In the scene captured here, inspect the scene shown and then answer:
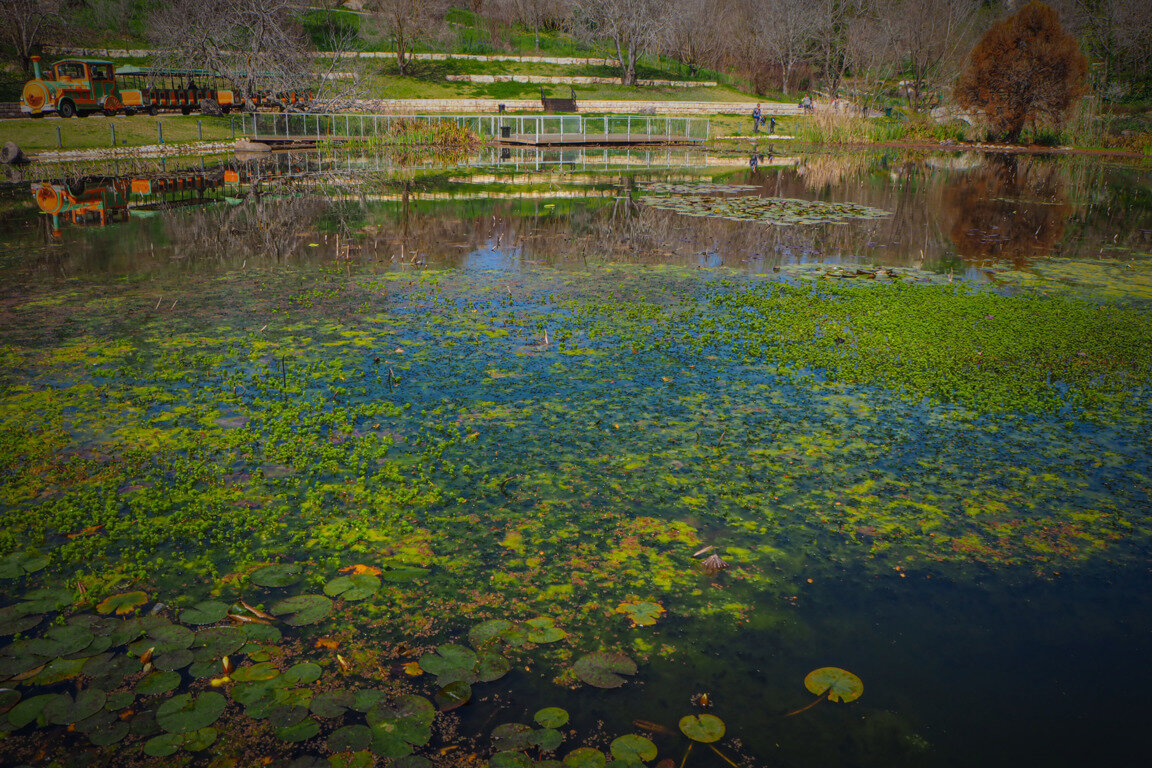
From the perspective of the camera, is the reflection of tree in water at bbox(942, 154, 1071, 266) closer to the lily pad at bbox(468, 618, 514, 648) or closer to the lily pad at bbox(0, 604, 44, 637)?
the lily pad at bbox(468, 618, 514, 648)

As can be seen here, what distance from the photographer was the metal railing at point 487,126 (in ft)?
93.4

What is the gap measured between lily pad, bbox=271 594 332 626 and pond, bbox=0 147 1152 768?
23 mm

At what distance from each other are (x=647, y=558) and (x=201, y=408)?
383 cm

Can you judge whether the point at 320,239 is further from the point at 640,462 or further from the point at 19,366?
the point at 640,462

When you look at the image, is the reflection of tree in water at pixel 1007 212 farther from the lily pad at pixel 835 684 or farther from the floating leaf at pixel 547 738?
the floating leaf at pixel 547 738

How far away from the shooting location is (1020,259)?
12.3 metres

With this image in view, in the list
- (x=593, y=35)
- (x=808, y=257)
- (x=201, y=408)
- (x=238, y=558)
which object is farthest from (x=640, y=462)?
(x=593, y=35)

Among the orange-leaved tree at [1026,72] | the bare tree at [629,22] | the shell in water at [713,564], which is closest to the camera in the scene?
the shell in water at [713,564]

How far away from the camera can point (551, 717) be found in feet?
10.3

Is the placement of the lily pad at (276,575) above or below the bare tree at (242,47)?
below

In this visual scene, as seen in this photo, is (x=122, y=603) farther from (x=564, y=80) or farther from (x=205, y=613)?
(x=564, y=80)

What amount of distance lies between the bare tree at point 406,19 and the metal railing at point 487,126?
17128 millimetres

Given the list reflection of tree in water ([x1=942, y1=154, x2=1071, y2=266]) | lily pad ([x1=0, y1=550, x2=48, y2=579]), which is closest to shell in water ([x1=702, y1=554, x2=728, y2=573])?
lily pad ([x1=0, y1=550, x2=48, y2=579])

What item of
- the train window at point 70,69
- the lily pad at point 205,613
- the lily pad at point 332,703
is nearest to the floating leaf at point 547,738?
the lily pad at point 332,703
